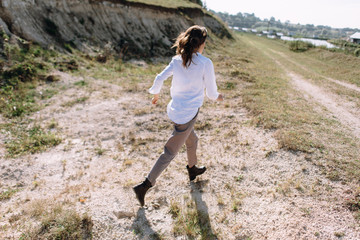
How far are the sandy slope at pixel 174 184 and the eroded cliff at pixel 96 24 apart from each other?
289 inches

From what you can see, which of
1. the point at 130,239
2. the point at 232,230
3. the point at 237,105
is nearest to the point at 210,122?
the point at 237,105

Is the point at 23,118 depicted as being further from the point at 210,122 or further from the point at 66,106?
the point at 210,122

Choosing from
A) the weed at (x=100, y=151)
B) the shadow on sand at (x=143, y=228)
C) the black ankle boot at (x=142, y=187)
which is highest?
the black ankle boot at (x=142, y=187)

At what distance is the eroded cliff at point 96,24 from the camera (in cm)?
1170

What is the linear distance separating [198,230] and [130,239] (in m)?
1.03

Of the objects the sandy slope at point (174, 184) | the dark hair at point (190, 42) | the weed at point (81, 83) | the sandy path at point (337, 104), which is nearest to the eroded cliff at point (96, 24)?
the weed at point (81, 83)

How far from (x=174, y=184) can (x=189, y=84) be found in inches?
88.2

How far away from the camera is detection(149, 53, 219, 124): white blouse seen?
3.16m

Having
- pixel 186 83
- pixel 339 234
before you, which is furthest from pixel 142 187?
pixel 339 234

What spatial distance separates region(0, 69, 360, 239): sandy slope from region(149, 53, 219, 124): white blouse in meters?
1.72

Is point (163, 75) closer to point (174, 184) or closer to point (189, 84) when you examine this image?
point (189, 84)

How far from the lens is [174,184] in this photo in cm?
454

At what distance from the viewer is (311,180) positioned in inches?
173

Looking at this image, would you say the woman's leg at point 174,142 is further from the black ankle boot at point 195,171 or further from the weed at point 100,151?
the weed at point 100,151
